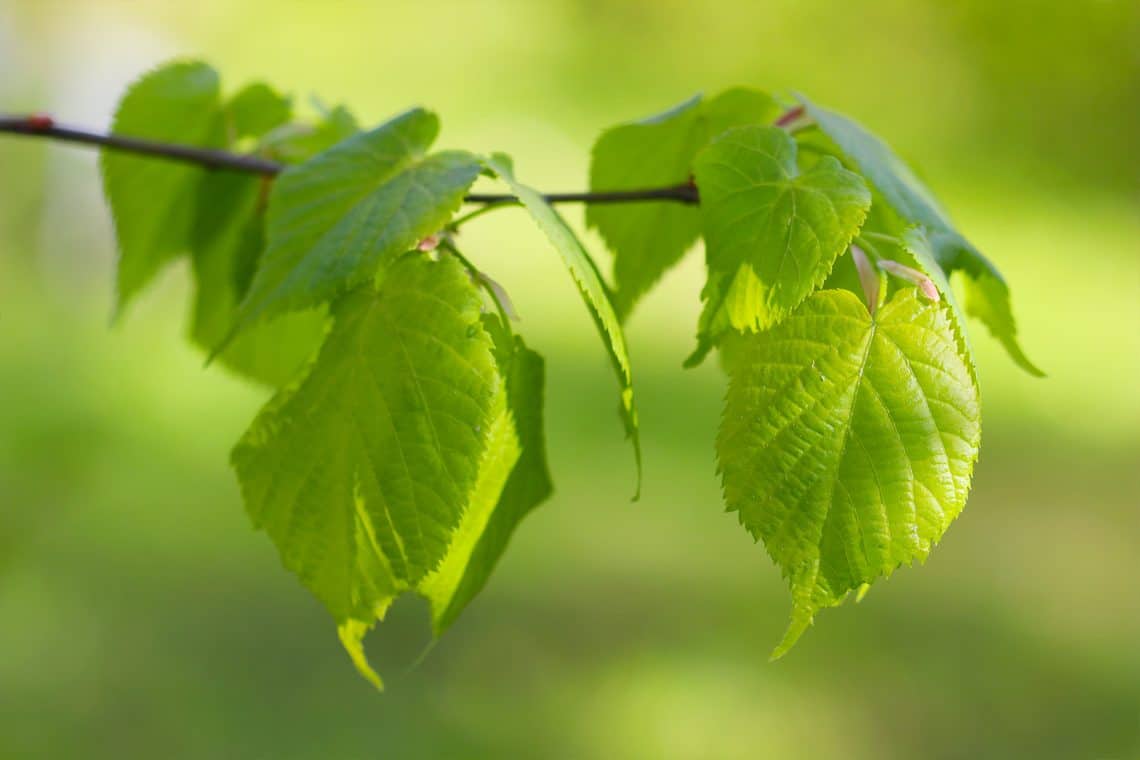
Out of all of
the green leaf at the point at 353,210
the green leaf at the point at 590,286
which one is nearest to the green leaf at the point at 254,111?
the green leaf at the point at 353,210

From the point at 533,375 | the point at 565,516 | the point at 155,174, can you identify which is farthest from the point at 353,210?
the point at 565,516

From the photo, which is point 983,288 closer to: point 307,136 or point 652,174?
point 652,174

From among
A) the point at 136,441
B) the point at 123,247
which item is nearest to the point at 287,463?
the point at 123,247

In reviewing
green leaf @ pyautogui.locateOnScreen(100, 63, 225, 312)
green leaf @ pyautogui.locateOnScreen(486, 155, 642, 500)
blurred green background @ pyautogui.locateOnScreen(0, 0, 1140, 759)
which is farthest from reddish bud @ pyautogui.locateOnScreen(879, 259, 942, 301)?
blurred green background @ pyautogui.locateOnScreen(0, 0, 1140, 759)

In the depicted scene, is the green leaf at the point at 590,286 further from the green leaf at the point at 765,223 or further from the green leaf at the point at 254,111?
the green leaf at the point at 254,111

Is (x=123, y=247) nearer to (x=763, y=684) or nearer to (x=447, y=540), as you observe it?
(x=447, y=540)

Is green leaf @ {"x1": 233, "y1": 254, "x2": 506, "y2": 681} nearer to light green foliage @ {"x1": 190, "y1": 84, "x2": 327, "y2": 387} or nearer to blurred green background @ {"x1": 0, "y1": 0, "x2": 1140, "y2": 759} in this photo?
light green foliage @ {"x1": 190, "y1": 84, "x2": 327, "y2": 387}

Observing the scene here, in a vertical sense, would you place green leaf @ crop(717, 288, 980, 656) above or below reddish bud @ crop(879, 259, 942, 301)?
below
